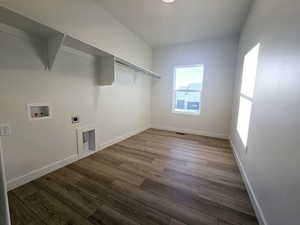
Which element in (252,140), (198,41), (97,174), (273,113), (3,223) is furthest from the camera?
(198,41)

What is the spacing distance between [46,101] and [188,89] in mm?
3330

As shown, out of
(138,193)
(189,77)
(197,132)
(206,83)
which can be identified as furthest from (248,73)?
(138,193)

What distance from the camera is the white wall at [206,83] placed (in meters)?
3.35

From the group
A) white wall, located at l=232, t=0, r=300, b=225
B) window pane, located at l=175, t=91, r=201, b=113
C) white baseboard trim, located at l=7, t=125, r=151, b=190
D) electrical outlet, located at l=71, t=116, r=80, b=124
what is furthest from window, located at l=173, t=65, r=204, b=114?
electrical outlet, located at l=71, t=116, r=80, b=124

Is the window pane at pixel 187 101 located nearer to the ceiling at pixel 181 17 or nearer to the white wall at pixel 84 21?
the ceiling at pixel 181 17

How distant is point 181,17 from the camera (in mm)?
2523

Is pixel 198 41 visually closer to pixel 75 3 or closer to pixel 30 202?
pixel 75 3

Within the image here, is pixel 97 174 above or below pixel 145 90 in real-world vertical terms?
below

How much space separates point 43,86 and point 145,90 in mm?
2640

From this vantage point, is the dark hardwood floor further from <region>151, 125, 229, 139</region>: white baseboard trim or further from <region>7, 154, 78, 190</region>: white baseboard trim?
<region>151, 125, 229, 139</region>: white baseboard trim

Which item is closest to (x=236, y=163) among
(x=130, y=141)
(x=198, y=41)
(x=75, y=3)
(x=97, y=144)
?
(x=130, y=141)

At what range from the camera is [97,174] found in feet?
6.28

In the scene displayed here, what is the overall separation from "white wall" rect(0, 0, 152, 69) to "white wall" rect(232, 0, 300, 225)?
2.36m

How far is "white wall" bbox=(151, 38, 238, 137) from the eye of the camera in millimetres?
3354
